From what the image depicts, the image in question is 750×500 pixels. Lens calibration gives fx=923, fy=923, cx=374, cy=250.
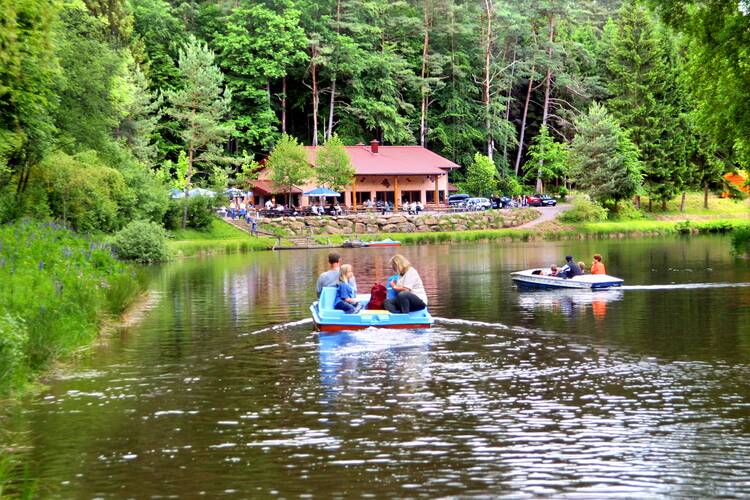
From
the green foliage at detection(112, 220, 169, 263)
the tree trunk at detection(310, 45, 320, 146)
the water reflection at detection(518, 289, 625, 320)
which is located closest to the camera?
the water reflection at detection(518, 289, 625, 320)

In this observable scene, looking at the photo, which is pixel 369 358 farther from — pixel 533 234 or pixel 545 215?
pixel 545 215

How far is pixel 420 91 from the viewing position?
95062 millimetres

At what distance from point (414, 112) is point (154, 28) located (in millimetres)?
28663

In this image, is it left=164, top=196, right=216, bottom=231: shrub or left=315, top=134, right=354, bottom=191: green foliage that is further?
left=315, top=134, right=354, bottom=191: green foliage

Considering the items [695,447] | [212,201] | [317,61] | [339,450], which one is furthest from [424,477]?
[317,61]

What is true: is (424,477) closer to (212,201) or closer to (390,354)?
(390,354)

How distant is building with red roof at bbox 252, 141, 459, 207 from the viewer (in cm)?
8556

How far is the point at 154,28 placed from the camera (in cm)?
8600

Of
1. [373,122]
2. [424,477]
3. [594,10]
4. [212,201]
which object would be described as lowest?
[424,477]

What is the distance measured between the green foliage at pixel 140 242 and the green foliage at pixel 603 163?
Result: 4352 centimetres

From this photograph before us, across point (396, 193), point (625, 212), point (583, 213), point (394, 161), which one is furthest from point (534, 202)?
point (394, 161)

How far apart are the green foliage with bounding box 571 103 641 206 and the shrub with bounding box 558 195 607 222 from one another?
3017 millimetres

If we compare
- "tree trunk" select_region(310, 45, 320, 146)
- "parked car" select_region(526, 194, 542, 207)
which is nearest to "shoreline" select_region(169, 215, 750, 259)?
"parked car" select_region(526, 194, 542, 207)

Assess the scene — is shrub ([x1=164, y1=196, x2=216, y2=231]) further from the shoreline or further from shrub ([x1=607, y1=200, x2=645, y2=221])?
shrub ([x1=607, y1=200, x2=645, y2=221])
